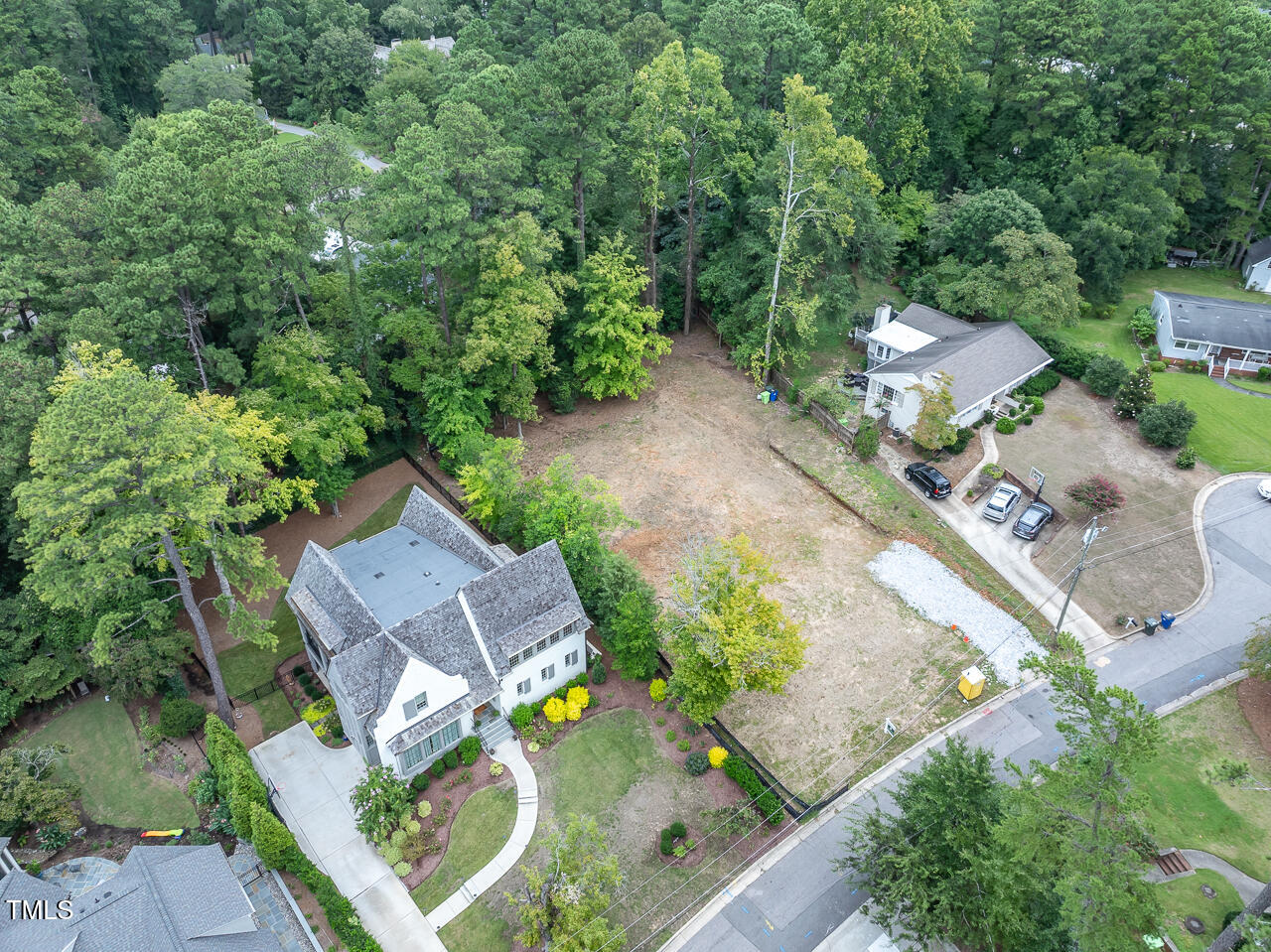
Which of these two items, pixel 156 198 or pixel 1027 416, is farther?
pixel 1027 416

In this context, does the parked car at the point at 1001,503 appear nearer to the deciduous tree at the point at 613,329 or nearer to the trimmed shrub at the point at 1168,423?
the trimmed shrub at the point at 1168,423

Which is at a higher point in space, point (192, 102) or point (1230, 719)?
point (192, 102)

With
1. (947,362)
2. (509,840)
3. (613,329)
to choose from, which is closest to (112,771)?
(509,840)

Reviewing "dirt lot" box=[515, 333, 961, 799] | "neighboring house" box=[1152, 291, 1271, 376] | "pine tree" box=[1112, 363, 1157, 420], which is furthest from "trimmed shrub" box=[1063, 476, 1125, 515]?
"neighboring house" box=[1152, 291, 1271, 376]

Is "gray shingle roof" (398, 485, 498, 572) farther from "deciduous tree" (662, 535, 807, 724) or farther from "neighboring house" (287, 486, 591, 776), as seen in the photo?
"deciduous tree" (662, 535, 807, 724)

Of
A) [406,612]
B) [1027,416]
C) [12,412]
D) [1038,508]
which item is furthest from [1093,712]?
[12,412]

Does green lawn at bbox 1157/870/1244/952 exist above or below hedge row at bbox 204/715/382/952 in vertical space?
above

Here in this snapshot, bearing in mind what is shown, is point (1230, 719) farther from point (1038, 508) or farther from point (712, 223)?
point (712, 223)

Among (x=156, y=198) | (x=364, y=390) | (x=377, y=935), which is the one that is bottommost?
(x=377, y=935)
